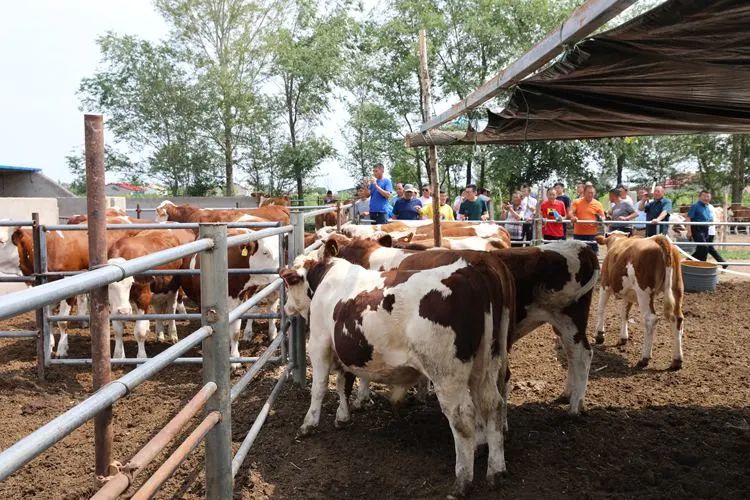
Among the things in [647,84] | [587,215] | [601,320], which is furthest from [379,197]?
[647,84]

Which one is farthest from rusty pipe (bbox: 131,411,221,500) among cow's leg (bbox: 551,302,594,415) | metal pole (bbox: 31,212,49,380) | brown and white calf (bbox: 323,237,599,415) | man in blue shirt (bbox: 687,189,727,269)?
man in blue shirt (bbox: 687,189,727,269)

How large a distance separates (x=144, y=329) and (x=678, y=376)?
560 centimetres

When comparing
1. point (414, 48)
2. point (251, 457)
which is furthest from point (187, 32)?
point (251, 457)

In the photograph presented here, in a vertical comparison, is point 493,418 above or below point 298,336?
below

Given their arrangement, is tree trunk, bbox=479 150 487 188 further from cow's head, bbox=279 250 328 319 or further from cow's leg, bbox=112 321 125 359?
cow's head, bbox=279 250 328 319

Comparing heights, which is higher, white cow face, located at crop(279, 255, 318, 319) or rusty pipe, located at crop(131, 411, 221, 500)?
white cow face, located at crop(279, 255, 318, 319)

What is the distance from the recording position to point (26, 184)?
22.1 meters

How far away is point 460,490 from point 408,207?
28.3 ft

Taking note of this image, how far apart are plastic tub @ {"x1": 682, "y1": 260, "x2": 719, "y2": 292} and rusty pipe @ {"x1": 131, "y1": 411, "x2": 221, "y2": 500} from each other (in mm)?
10131

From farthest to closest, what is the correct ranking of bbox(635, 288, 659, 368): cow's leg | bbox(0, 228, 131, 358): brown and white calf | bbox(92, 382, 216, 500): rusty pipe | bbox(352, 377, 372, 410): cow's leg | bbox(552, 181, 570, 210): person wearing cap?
bbox(552, 181, 570, 210): person wearing cap → bbox(0, 228, 131, 358): brown and white calf → bbox(635, 288, 659, 368): cow's leg → bbox(352, 377, 372, 410): cow's leg → bbox(92, 382, 216, 500): rusty pipe

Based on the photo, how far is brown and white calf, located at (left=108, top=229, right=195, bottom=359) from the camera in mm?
6570

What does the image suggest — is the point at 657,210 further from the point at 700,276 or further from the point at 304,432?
the point at 304,432

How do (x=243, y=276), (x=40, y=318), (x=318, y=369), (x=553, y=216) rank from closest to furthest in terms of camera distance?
(x=318, y=369) → (x=40, y=318) → (x=243, y=276) → (x=553, y=216)

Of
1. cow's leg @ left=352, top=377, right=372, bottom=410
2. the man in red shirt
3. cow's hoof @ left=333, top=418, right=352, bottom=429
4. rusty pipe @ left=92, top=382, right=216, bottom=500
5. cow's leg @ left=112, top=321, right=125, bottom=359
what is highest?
the man in red shirt
